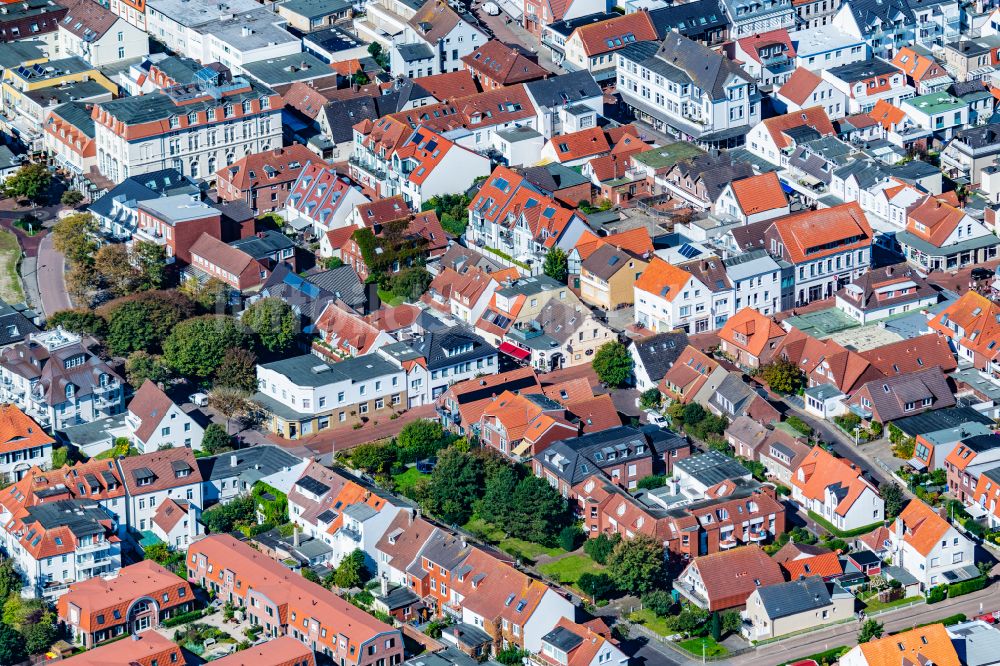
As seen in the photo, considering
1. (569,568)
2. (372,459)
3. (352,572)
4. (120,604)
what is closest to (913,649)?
(569,568)

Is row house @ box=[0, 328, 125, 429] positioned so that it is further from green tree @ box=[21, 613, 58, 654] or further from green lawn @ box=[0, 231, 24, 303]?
green tree @ box=[21, 613, 58, 654]

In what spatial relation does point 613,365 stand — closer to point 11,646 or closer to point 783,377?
point 783,377

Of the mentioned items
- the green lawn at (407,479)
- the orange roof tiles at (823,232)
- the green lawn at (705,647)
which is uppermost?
the orange roof tiles at (823,232)

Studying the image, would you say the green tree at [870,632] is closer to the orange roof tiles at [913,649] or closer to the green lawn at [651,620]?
the orange roof tiles at [913,649]

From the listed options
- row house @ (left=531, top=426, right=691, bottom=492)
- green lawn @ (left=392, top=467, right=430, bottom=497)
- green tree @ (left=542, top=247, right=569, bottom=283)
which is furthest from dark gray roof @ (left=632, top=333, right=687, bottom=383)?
green lawn @ (left=392, top=467, right=430, bottom=497)

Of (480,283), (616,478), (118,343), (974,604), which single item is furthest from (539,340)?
(974,604)

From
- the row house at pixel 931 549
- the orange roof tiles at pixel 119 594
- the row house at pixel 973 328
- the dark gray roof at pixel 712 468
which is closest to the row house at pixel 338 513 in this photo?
the orange roof tiles at pixel 119 594

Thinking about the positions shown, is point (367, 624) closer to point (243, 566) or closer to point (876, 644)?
point (243, 566)
